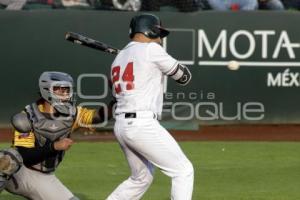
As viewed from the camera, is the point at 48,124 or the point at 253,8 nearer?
the point at 48,124

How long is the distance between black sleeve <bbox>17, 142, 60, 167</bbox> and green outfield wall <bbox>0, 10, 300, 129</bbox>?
26.5ft

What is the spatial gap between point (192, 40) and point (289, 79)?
1860 millimetres

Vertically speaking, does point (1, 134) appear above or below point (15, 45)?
below

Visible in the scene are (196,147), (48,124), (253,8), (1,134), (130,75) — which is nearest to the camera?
(48,124)

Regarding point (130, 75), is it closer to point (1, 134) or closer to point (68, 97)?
point (68, 97)

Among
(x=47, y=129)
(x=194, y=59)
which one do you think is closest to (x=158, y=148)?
(x=47, y=129)

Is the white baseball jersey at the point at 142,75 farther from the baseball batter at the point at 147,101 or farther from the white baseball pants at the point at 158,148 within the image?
the white baseball pants at the point at 158,148

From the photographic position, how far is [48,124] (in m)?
7.30

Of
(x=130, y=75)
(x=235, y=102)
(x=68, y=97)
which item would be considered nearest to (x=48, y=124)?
(x=68, y=97)

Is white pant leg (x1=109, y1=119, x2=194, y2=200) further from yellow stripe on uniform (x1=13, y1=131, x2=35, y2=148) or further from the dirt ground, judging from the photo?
the dirt ground

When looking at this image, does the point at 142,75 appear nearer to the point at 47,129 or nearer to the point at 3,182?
the point at 47,129

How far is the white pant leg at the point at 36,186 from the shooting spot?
24.2 ft

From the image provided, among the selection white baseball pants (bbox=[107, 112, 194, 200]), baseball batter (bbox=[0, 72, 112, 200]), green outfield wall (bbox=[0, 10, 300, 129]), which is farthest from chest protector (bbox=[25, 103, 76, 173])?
green outfield wall (bbox=[0, 10, 300, 129])

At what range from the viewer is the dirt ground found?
14758 millimetres
